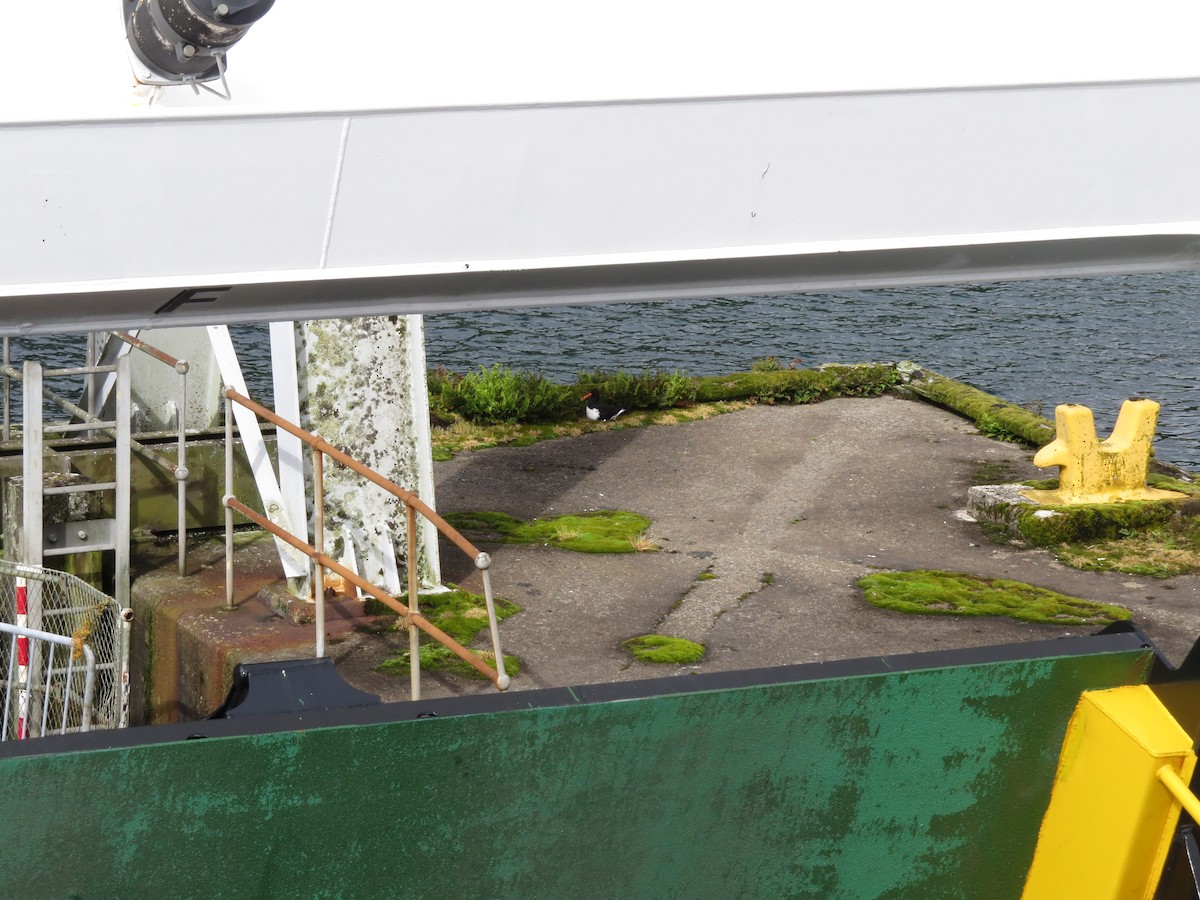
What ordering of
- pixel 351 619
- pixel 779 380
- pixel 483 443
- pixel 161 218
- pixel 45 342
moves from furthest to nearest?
pixel 45 342 < pixel 779 380 < pixel 483 443 < pixel 351 619 < pixel 161 218

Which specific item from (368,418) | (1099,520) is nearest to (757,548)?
(1099,520)

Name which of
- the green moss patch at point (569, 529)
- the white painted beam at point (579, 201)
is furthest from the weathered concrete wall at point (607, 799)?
the green moss patch at point (569, 529)

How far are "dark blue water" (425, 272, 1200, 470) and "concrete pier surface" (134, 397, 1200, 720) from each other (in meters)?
5.71

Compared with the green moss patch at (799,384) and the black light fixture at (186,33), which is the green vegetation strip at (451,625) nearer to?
the black light fixture at (186,33)

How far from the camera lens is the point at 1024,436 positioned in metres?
12.8

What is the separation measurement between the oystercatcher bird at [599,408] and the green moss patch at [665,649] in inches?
218

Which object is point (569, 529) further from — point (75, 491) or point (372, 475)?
point (372, 475)

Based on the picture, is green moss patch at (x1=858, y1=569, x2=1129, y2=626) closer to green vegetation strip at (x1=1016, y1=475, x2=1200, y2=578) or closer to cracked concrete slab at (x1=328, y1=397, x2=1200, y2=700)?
cracked concrete slab at (x1=328, y1=397, x2=1200, y2=700)

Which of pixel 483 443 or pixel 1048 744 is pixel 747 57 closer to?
pixel 1048 744

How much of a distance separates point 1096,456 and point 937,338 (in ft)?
36.5

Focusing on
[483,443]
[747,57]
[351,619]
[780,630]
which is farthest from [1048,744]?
[483,443]

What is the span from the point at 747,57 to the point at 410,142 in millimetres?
819

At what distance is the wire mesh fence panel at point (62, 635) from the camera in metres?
7.64

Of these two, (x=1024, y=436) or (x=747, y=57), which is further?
(x=1024, y=436)
